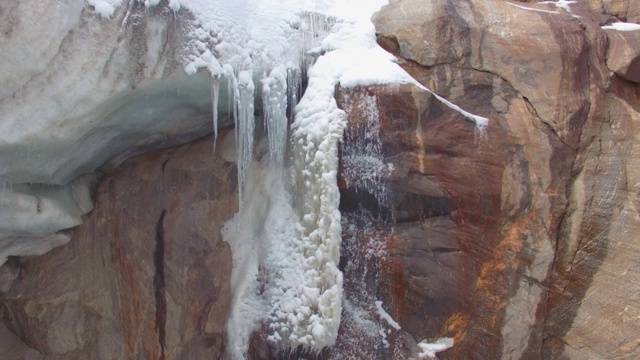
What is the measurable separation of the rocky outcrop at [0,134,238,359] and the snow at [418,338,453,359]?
1.73 meters

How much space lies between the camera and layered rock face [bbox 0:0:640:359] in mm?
3559

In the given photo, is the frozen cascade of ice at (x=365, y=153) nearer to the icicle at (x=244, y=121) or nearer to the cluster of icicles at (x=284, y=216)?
the cluster of icicles at (x=284, y=216)

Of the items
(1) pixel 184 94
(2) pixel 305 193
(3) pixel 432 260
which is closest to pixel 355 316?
(3) pixel 432 260

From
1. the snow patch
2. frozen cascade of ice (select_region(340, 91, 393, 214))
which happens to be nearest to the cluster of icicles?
frozen cascade of ice (select_region(340, 91, 393, 214))

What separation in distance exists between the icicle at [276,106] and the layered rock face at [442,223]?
49 centimetres

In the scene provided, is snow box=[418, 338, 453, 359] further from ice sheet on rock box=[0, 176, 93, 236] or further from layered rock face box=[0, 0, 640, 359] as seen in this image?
→ ice sheet on rock box=[0, 176, 93, 236]

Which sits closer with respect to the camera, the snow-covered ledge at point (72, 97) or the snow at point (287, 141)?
the snow-covered ledge at point (72, 97)

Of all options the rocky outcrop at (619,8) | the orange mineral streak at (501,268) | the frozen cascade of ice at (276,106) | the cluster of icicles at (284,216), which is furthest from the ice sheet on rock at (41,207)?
the rocky outcrop at (619,8)

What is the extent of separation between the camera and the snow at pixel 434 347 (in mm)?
3627

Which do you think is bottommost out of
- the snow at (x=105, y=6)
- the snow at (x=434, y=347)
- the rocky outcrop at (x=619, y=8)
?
the snow at (x=434, y=347)

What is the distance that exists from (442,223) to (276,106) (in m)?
1.64

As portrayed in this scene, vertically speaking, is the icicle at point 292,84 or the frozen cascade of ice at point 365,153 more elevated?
the icicle at point 292,84

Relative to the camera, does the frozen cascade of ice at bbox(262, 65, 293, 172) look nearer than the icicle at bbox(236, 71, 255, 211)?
No

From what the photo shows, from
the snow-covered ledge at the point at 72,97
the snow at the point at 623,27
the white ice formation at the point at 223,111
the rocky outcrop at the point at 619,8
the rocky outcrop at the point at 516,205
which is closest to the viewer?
the snow-covered ledge at the point at 72,97
